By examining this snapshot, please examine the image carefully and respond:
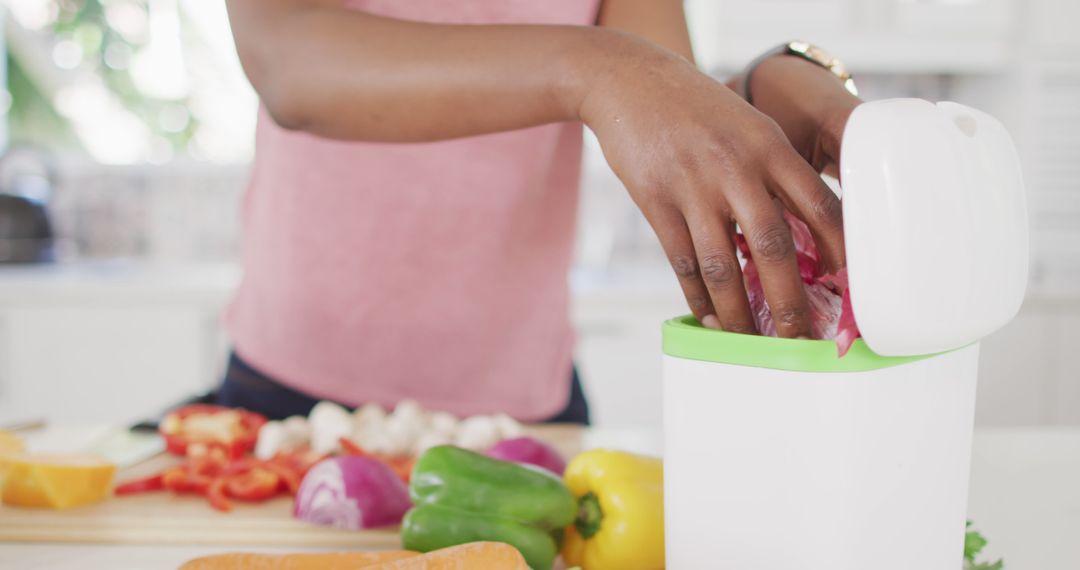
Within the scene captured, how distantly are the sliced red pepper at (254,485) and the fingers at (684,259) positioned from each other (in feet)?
1.67

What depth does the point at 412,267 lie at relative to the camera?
3.99 ft

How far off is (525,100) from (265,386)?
2.43 feet

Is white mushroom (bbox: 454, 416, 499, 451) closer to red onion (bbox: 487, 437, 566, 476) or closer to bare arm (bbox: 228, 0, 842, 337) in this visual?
red onion (bbox: 487, 437, 566, 476)

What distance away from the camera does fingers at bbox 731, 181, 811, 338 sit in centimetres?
49

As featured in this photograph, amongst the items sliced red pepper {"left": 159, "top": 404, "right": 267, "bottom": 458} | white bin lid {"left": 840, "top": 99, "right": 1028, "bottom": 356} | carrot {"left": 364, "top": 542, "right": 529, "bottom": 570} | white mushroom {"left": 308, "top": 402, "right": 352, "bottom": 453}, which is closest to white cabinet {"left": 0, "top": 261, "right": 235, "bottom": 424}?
sliced red pepper {"left": 159, "top": 404, "right": 267, "bottom": 458}

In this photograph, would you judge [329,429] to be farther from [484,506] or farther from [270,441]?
[484,506]

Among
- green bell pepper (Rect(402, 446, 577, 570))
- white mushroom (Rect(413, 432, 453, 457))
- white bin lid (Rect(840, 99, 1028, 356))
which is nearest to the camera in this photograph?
white bin lid (Rect(840, 99, 1028, 356))

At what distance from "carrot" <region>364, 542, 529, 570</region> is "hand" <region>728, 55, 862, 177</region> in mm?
376

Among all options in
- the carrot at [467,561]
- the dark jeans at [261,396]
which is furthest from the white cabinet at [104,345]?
the carrot at [467,561]

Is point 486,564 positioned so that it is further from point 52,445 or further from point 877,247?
point 52,445

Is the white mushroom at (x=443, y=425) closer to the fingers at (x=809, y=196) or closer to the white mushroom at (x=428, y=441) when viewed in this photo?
the white mushroom at (x=428, y=441)

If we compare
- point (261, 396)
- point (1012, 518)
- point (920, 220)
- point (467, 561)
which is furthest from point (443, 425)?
point (920, 220)

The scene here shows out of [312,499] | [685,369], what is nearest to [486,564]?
[685,369]

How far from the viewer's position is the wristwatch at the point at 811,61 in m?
0.80
